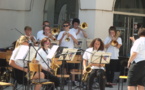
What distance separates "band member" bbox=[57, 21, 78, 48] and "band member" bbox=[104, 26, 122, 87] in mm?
1055

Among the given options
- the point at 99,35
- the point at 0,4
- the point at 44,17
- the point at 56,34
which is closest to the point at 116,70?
the point at 99,35

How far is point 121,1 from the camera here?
56.6 feet

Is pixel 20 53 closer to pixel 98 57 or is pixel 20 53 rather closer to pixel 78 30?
pixel 98 57

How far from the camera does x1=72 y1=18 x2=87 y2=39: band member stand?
15356 millimetres

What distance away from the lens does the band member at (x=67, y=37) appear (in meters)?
15.0

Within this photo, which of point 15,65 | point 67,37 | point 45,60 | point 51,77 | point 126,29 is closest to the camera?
point 15,65

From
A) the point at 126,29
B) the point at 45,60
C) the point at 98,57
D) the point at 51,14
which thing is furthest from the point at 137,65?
the point at 51,14

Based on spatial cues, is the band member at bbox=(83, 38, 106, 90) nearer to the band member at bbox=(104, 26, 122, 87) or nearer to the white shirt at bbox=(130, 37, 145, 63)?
the white shirt at bbox=(130, 37, 145, 63)

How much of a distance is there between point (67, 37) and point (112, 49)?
4.95 ft

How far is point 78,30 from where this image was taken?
50.9 ft

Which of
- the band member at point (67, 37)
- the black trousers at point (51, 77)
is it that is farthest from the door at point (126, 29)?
the black trousers at point (51, 77)

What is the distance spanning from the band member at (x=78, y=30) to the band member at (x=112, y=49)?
30.9 inches

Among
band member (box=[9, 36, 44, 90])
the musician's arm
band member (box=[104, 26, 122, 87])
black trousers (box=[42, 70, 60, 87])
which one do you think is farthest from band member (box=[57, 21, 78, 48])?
the musician's arm

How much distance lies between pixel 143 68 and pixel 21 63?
9.82ft
